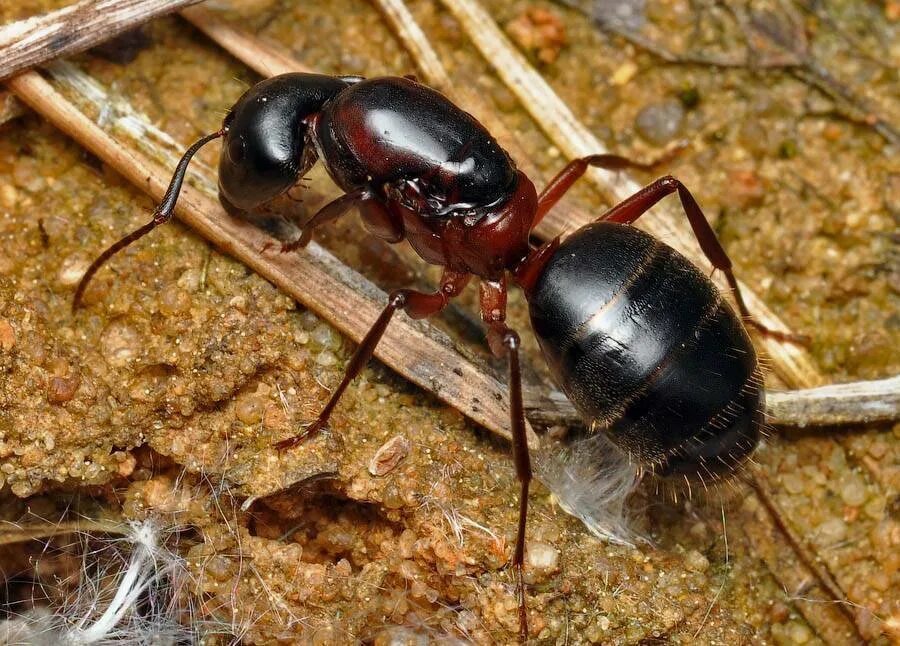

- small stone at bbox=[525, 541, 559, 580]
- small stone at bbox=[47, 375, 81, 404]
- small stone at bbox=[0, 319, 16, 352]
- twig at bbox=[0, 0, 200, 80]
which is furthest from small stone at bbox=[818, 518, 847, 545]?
twig at bbox=[0, 0, 200, 80]

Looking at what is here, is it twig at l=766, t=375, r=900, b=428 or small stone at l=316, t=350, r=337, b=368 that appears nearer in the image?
small stone at l=316, t=350, r=337, b=368

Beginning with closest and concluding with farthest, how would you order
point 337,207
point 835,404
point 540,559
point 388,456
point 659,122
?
1. point 540,559
2. point 388,456
3. point 337,207
4. point 835,404
5. point 659,122

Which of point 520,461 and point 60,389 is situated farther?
point 60,389

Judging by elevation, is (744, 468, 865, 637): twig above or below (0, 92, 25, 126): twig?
below

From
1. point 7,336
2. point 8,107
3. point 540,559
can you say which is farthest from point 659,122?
point 7,336

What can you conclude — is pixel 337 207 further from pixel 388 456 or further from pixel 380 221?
pixel 388 456

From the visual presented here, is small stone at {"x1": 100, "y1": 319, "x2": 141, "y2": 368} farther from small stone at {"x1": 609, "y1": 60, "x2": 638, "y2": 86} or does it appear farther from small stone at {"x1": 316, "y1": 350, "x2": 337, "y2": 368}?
small stone at {"x1": 609, "y1": 60, "x2": 638, "y2": 86}
